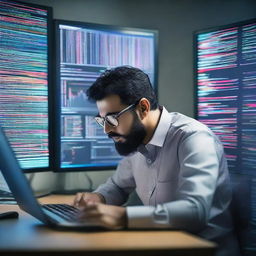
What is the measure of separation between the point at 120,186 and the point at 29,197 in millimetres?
638

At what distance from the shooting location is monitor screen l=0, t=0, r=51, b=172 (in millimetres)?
1539

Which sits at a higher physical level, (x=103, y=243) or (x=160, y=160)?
(x=160, y=160)

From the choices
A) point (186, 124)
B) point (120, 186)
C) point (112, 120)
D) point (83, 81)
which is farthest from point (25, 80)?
point (186, 124)

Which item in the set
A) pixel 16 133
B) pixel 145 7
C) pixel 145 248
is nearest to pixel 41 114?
pixel 16 133

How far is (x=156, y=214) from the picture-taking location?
3.07 feet

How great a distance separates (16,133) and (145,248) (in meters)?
0.93

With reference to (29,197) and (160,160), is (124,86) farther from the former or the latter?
(29,197)

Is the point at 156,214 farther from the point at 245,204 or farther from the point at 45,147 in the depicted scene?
the point at 45,147

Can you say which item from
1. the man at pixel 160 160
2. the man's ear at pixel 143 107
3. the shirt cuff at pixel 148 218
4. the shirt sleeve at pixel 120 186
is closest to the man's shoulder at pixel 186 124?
the man at pixel 160 160

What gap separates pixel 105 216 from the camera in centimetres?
93

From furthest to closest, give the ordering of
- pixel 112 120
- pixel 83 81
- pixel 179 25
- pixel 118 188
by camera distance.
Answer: pixel 179 25 < pixel 83 81 < pixel 118 188 < pixel 112 120

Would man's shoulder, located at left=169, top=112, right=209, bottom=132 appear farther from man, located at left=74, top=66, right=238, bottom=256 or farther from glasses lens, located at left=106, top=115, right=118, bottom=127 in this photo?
glasses lens, located at left=106, top=115, right=118, bottom=127

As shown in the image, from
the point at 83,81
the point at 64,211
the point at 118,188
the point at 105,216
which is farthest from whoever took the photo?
the point at 83,81

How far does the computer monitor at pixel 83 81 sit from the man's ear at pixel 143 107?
1.23 ft
